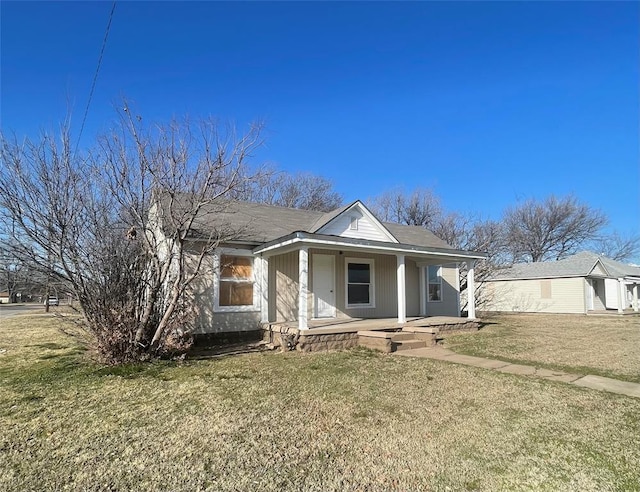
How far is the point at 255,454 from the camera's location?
323 centimetres

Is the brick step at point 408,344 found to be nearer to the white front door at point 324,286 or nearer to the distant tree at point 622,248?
the white front door at point 324,286

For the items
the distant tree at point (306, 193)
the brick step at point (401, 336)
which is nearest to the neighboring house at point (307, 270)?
the brick step at point (401, 336)

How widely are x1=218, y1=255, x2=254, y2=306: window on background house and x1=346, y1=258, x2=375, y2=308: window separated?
3.41 m

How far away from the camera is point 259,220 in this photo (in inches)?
468

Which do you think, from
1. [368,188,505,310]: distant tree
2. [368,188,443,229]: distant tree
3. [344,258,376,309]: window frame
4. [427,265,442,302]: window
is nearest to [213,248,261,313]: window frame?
[344,258,376,309]: window frame

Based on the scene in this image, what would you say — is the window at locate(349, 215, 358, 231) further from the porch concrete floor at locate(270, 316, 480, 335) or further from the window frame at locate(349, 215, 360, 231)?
the porch concrete floor at locate(270, 316, 480, 335)

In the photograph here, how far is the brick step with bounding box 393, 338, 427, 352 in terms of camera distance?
8.70m

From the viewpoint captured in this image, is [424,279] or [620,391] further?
[424,279]

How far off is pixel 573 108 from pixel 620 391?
447 inches

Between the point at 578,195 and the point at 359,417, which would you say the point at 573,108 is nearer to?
the point at 359,417

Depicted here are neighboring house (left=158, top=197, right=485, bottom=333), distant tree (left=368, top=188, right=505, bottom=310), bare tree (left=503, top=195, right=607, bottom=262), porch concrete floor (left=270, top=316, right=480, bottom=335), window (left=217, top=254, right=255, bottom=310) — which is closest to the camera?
porch concrete floor (left=270, top=316, right=480, bottom=335)

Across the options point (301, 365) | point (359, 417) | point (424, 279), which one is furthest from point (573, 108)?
point (359, 417)

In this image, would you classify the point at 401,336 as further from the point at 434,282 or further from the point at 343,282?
the point at 434,282

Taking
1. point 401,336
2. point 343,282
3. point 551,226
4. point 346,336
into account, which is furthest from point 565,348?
point 551,226
